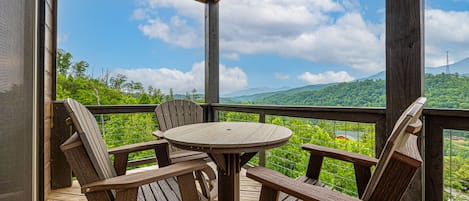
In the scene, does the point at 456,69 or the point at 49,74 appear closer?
the point at 456,69

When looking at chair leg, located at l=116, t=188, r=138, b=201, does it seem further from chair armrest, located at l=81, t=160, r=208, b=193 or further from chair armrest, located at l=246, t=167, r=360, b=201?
chair armrest, located at l=246, t=167, r=360, b=201

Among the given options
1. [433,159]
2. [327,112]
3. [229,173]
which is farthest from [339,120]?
[229,173]

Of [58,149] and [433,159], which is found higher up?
[433,159]

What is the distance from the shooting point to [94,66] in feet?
10.3

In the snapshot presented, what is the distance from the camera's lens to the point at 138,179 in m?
1.06

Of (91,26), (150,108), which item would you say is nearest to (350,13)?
(150,108)

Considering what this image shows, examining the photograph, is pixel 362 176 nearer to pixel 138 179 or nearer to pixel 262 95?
pixel 138 179

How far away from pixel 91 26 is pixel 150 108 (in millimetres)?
1369

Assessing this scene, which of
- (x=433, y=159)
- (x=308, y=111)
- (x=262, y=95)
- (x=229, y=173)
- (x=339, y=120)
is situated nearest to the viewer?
(x=229, y=173)

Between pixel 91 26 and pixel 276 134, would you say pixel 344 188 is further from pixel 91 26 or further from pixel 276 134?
pixel 91 26

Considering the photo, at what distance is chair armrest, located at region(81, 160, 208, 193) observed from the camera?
40.1 inches

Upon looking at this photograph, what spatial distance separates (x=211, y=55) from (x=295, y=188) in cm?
304

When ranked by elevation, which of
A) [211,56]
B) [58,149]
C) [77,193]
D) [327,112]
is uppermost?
[211,56]

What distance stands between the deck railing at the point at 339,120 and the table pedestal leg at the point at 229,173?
1.17 meters
